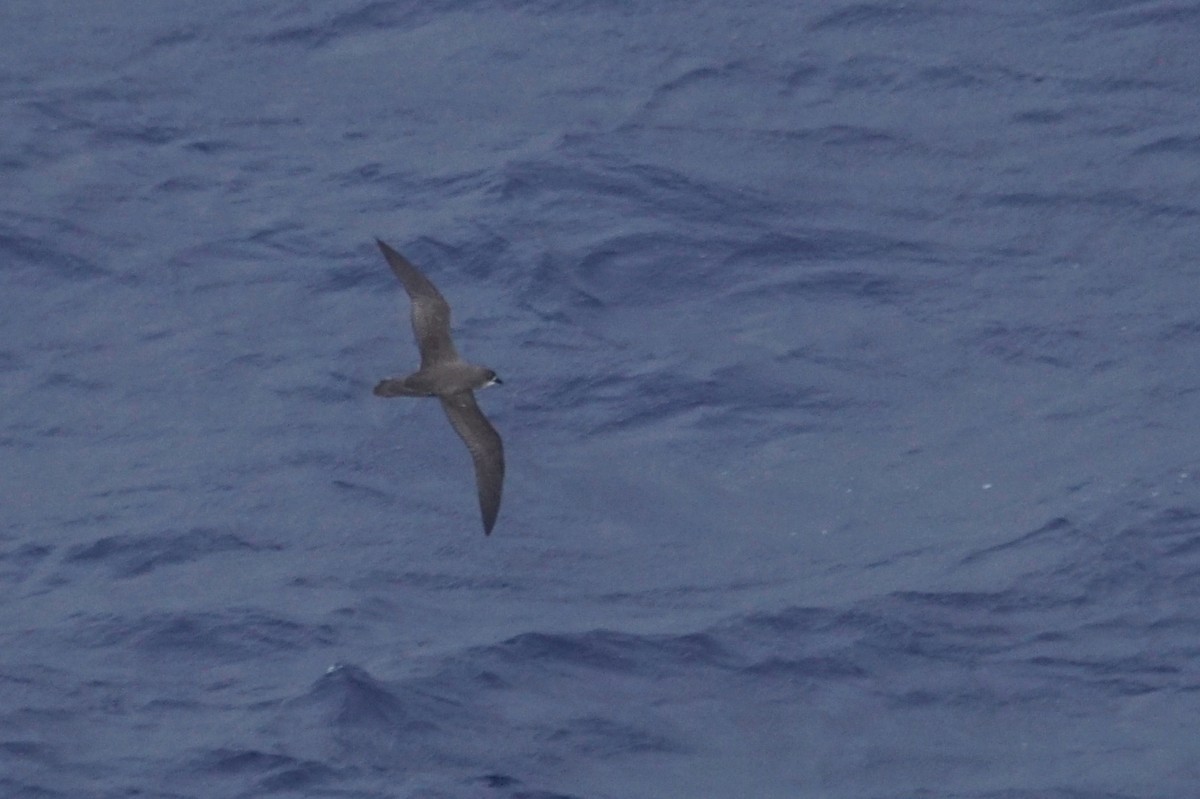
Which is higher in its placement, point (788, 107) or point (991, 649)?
point (788, 107)

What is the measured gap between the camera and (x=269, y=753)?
1864 cm

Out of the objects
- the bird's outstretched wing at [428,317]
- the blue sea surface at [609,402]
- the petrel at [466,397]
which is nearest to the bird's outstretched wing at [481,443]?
the petrel at [466,397]

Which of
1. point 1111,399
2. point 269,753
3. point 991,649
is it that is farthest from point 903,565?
point 269,753

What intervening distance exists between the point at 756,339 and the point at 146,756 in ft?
20.4

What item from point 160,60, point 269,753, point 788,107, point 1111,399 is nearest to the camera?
point 269,753

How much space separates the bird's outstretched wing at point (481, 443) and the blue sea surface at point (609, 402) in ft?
5.09

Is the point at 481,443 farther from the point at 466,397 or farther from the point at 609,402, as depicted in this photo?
the point at 609,402

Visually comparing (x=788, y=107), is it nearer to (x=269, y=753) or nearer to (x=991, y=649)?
(x=991, y=649)

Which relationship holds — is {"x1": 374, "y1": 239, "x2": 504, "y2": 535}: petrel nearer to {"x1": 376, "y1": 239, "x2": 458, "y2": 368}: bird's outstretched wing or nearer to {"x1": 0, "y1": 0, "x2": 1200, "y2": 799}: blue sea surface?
{"x1": 376, "y1": 239, "x2": 458, "y2": 368}: bird's outstretched wing

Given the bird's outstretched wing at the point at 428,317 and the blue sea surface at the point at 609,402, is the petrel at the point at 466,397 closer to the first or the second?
the bird's outstretched wing at the point at 428,317

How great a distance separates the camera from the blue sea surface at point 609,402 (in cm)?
1903

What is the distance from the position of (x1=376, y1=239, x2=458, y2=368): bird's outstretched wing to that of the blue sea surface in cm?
209

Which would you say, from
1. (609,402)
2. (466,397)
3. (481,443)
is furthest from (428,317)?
(609,402)

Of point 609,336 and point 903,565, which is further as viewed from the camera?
point 609,336
